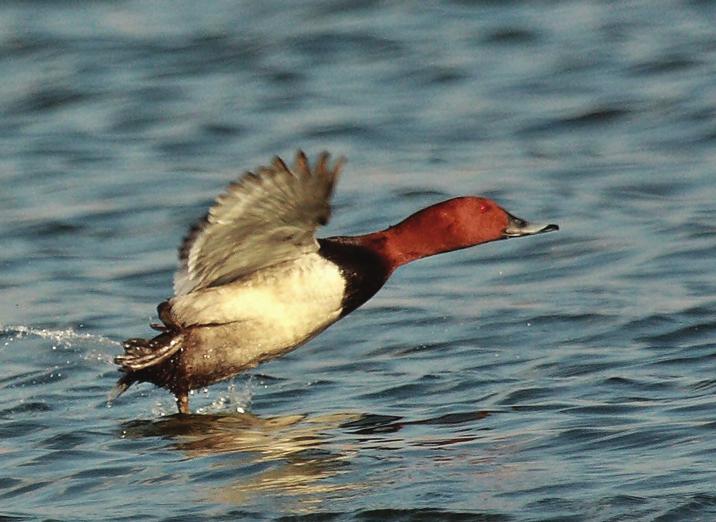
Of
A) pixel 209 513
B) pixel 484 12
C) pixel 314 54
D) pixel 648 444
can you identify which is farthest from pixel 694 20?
pixel 209 513

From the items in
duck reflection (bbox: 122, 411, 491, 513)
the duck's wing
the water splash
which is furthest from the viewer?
the water splash

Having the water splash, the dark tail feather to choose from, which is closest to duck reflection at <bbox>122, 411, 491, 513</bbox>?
the dark tail feather

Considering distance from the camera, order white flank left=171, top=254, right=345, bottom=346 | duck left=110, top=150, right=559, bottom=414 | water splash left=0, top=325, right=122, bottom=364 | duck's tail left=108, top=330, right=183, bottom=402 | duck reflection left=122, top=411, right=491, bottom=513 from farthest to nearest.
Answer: water splash left=0, top=325, right=122, bottom=364 < duck's tail left=108, top=330, right=183, bottom=402 < white flank left=171, top=254, right=345, bottom=346 < duck left=110, top=150, right=559, bottom=414 < duck reflection left=122, top=411, right=491, bottom=513

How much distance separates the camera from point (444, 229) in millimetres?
6832

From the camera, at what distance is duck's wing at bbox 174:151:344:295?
5781mm

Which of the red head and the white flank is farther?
the red head

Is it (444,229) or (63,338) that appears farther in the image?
(63,338)

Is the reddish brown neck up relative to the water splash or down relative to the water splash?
up

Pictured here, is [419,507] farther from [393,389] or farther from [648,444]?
[393,389]

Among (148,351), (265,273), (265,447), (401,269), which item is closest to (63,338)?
(148,351)

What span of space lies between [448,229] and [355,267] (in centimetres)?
52

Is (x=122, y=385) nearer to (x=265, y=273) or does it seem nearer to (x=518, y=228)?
(x=265, y=273)

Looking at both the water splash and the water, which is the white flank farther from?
the water splash

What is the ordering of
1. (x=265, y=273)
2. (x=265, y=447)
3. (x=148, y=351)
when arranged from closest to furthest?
1. (x=265, y=447)
2. (x=265, y=273)
3. (x=148, y=351)
